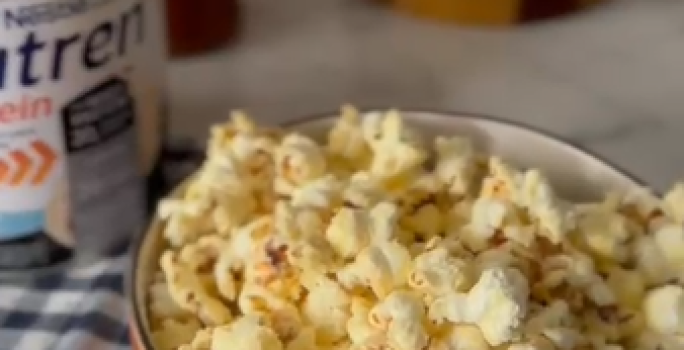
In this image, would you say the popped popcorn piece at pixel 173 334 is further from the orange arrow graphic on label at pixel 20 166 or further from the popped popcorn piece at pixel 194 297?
the orange arrow graphic on label at pixel 20 166

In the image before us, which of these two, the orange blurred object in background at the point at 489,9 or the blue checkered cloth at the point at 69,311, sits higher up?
the orange blurred object in background at the point at 489,9

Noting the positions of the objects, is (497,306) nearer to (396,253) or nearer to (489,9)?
(396,253)

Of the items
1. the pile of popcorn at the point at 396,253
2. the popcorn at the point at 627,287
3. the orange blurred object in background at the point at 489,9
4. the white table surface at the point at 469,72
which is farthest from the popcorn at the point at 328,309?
the orange blurred object in background at the point at 489,9

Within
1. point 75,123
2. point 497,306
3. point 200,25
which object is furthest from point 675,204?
point 200,25

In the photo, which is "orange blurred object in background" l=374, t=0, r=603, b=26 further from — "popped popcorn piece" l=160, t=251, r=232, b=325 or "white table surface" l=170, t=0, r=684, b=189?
"popped popcorn piece" l=160, t=251, r=232, b=325

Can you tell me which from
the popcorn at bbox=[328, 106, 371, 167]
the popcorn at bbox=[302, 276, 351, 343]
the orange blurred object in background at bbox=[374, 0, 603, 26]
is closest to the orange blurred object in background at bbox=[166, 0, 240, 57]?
the orange blurred object in background at bbox=[374, 0, 603, 26]

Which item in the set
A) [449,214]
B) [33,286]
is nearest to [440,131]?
[449,214]
